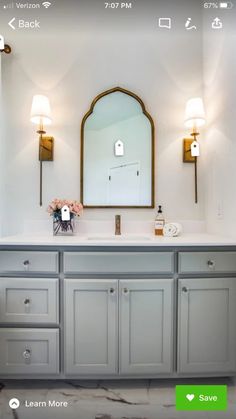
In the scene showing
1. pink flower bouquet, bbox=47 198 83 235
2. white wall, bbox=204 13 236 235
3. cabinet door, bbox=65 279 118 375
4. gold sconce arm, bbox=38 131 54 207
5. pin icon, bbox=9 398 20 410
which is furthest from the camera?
gold sconce arm, bbox=38 131 54 207

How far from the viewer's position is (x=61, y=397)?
115cm

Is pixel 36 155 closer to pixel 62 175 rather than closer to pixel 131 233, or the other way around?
pixel 62 175

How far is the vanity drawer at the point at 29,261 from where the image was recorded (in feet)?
3.90

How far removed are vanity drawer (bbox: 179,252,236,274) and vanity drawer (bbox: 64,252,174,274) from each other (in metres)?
0.08

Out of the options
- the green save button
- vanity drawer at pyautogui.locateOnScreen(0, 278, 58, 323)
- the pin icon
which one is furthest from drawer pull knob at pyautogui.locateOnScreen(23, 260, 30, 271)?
the green save button

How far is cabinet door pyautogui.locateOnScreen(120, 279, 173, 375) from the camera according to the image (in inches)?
46.4

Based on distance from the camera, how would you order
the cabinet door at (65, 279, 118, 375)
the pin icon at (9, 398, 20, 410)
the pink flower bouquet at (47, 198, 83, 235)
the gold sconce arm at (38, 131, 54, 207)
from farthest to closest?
the gold sconce arm at (38, 131, 54, 207) < the pink flower bouquet at (47, 198, 83, 235) < the cabinet door at (65, 279, 118, 375) < the pin icon at (9, 398, 20, 410)

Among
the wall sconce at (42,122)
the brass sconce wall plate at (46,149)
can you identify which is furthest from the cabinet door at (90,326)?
the brass sconce wall plate at (46,149)

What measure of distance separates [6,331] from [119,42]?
1.98 metres

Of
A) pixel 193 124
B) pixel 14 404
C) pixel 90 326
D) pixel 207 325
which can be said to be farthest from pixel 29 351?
pixel 193 124

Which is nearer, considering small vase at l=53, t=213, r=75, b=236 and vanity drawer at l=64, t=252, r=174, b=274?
vanity drawer at l=64, t=252, r=174, b=274

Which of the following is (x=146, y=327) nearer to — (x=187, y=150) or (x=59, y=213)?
(x=59, y=213)

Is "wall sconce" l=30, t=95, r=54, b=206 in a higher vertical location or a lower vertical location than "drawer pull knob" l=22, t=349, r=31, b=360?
higher

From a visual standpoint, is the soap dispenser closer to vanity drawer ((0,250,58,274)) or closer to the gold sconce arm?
vanity drawer ((0,250,58,274))
